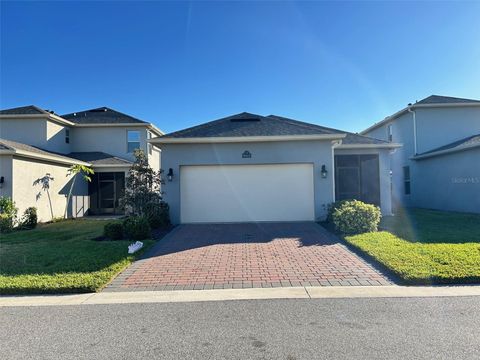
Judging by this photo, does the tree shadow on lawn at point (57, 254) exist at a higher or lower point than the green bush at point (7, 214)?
lower

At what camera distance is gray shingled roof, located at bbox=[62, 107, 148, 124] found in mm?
20422

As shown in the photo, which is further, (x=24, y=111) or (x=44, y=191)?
(x=24, y=111)

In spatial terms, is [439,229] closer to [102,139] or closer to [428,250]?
[428,250]

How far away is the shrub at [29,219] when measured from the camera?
12.5m

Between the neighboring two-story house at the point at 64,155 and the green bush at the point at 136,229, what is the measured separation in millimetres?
3952

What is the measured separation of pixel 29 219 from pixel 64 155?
7.07 m

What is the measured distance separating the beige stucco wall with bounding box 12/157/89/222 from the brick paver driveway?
24.4 ft

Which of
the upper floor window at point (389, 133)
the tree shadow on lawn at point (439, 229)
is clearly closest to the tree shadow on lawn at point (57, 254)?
the tree shadow on lawn at point (439, 229)

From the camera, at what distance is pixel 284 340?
3.50 meters

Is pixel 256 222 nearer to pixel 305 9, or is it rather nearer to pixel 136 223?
pixel 136 223

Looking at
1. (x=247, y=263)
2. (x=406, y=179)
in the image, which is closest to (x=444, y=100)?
(x=406, y=179)

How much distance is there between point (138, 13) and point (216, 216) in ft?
24.9

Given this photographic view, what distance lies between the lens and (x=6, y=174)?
12.3 meters

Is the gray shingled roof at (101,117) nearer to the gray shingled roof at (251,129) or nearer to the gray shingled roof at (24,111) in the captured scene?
the gray shingled roof at (24,111)
